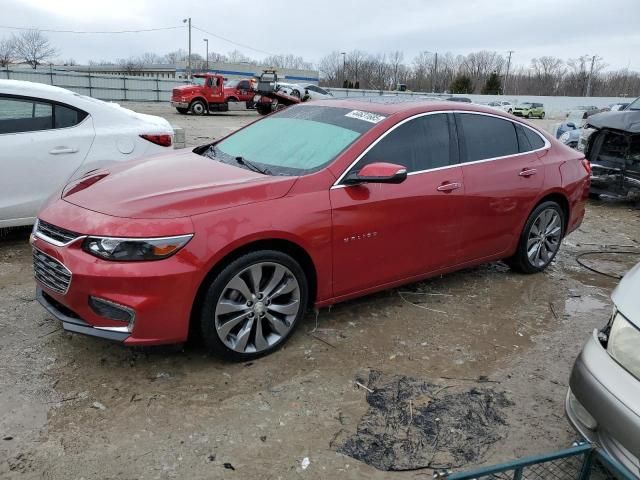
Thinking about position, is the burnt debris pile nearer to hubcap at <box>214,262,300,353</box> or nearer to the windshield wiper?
hubcap at <box>214,262,300,353</box>

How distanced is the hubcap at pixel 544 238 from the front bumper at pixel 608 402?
104 inches

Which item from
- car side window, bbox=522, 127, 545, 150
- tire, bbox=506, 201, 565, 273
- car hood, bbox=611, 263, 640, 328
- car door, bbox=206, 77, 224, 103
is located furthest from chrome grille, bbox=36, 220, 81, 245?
car door, bbox=206, 77, 224, 103

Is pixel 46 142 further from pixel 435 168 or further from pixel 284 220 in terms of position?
pixel 435 168

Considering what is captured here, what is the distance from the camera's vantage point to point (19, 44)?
68.8m

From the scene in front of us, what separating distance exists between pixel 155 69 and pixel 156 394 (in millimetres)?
97585

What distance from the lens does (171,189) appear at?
3.21 meters

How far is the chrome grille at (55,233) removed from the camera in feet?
9.87

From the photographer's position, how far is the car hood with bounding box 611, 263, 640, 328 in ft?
7.50

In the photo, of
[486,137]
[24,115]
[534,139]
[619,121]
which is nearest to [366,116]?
[486,137]

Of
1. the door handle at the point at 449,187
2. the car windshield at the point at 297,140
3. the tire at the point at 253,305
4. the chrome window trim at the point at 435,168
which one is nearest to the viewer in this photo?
the tire at the point at 253,305

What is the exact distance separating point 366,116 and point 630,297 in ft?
7.22

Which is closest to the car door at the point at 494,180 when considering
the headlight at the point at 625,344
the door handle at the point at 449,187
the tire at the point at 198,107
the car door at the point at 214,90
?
the door handle at the point at 449,187

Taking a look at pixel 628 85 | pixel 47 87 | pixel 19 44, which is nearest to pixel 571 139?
pixel 47 87

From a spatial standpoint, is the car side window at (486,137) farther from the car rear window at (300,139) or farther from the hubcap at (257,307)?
the hubcap at (257,307)
